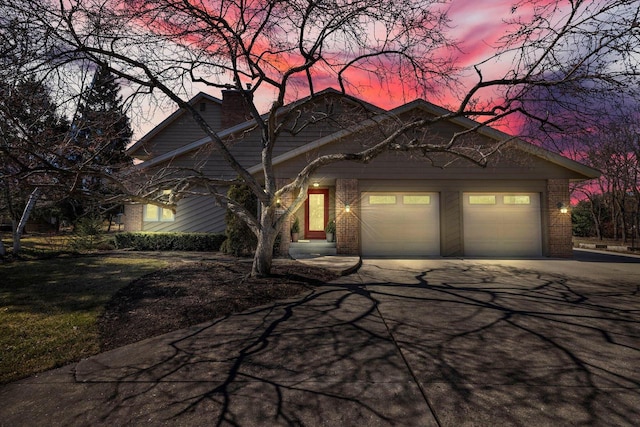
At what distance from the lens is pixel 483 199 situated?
42.1ft

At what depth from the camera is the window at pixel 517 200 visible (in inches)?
501

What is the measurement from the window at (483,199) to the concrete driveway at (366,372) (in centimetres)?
740

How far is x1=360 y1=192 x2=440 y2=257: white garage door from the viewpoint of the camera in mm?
12758

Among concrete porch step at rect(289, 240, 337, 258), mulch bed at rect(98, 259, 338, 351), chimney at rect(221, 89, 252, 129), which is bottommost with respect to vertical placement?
mulch bed at rect(98, 259, 338, 351)

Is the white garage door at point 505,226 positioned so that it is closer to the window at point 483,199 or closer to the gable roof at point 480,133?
the window at point 483,199

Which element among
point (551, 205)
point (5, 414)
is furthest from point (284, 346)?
point (551, 205)

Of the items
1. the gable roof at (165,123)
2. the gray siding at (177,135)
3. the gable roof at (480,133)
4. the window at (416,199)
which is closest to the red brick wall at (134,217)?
the gable roof at (165,123)

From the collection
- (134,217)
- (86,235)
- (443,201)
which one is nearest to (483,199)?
(443,201)

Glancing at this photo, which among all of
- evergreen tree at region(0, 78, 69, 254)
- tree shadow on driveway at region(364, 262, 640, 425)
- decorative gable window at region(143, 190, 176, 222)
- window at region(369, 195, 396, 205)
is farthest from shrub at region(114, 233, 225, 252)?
tree shadow on driveway at region(364, 262, 640, 425)

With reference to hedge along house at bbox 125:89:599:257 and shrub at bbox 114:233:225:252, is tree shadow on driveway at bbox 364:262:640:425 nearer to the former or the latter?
hedge along house at bbox 125:89:599:257

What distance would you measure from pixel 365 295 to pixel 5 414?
5.20 m

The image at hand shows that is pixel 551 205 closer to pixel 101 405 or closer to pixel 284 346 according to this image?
pixel 284 346

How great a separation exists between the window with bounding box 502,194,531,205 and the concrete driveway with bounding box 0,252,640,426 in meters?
7.54

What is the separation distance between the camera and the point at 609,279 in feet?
27.4
